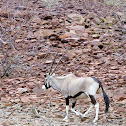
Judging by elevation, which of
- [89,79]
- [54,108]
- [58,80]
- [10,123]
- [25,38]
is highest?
[89,79]

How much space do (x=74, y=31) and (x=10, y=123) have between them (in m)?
9.97

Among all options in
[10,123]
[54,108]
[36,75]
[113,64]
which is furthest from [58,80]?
[113,64]

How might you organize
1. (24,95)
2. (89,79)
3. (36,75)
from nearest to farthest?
(89,79)
(24,95)
(36,75)

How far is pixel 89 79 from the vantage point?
578cm

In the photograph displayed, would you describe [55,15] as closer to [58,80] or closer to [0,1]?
[0,1]

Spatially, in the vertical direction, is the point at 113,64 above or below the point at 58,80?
below

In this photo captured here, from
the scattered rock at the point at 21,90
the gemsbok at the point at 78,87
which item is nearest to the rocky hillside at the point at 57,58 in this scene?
the scattered rock at the point at 21,90

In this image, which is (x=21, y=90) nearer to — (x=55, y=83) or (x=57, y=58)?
(x=55, y=83)

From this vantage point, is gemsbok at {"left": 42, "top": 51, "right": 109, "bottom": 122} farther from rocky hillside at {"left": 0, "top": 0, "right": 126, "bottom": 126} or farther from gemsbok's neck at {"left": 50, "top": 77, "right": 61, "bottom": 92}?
rocky hillside at {"left": 0, "top": 0, "right": 126, "bottom": 126}

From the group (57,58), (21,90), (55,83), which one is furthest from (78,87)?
(57,58)

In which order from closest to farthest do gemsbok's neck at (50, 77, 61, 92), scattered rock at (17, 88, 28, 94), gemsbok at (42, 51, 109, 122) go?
gemsbok at (42, 51, 109, 122)
gemsbok's neck at (50, 77, 61, 92)
scattered rock at (17, 88, 28, 94)

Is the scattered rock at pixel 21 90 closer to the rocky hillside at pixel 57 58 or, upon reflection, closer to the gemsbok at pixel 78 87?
the rocky hillside at pixel 57 58

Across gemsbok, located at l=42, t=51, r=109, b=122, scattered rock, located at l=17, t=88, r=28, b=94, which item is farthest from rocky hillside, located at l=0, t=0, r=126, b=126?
gemsbok, located at l=42, t=51, r=109, b=122

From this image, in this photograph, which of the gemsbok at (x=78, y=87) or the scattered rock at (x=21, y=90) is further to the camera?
the scattered rock at (x=21, y=90)
